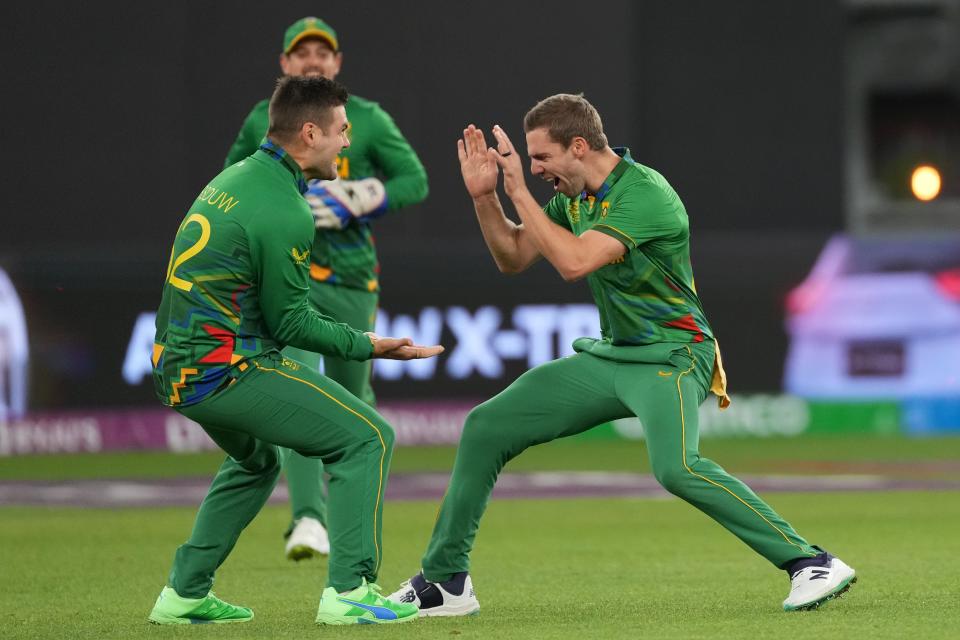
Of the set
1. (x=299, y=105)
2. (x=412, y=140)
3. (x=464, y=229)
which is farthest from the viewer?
(x=464, y=229)

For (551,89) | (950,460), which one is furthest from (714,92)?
(950,460)

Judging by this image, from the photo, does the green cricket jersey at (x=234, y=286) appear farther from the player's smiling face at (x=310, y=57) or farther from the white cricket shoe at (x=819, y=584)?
the player's smiling face at (x=310, y=57)

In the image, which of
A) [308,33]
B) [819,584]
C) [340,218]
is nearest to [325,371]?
[340,218]

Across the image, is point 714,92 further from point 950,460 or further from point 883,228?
point 950,460

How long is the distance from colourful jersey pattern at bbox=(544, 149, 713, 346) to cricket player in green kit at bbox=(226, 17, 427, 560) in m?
2.15

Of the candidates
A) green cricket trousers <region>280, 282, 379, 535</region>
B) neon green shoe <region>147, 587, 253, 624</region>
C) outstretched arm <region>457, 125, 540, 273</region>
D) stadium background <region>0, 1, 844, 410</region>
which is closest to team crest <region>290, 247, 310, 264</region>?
outstretched arm <region>457, 125, 540, 273</region>

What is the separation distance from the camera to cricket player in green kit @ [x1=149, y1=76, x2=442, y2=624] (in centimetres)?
605

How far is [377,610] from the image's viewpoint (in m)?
6.16

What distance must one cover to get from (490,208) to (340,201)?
2110 millimetres

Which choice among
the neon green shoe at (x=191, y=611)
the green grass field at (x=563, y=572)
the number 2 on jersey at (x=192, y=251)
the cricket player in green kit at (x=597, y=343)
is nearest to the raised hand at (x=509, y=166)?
the cricket player in green kit at (x=597, y=343)

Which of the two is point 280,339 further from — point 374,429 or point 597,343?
point 597,343

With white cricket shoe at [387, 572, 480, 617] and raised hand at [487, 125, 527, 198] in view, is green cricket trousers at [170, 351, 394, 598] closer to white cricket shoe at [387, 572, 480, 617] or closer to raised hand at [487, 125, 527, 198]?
white cricket shoe at [387, 572, 480, 617]

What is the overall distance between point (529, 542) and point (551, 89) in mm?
8410

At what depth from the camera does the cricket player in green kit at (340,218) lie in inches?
335
